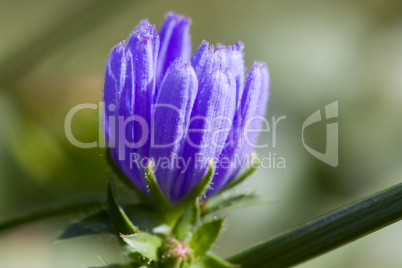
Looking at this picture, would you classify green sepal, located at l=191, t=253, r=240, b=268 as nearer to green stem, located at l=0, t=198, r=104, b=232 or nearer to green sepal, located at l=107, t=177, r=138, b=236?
green sepal, located at l=107, t=177, r=138, b=236

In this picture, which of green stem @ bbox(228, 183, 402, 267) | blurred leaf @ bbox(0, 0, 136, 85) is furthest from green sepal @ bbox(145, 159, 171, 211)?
blurred leaf @ bbox(0, 0, 136, 85)

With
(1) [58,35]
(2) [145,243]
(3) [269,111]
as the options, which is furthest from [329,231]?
(1) [58,35]

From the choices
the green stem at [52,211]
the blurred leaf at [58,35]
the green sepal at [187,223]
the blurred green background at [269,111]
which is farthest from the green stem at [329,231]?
the blurred leaf at [58,35]

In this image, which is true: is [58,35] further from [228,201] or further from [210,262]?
[210,262]

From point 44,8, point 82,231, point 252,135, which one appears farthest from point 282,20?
point 82,231

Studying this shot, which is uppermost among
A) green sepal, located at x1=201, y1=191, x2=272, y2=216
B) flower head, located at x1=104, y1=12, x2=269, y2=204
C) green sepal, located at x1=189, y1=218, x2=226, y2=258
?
flower head, located at x1=104, y1=12, x2=269, y2=204

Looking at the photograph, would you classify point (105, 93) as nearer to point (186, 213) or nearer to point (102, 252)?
point (186, 213)
